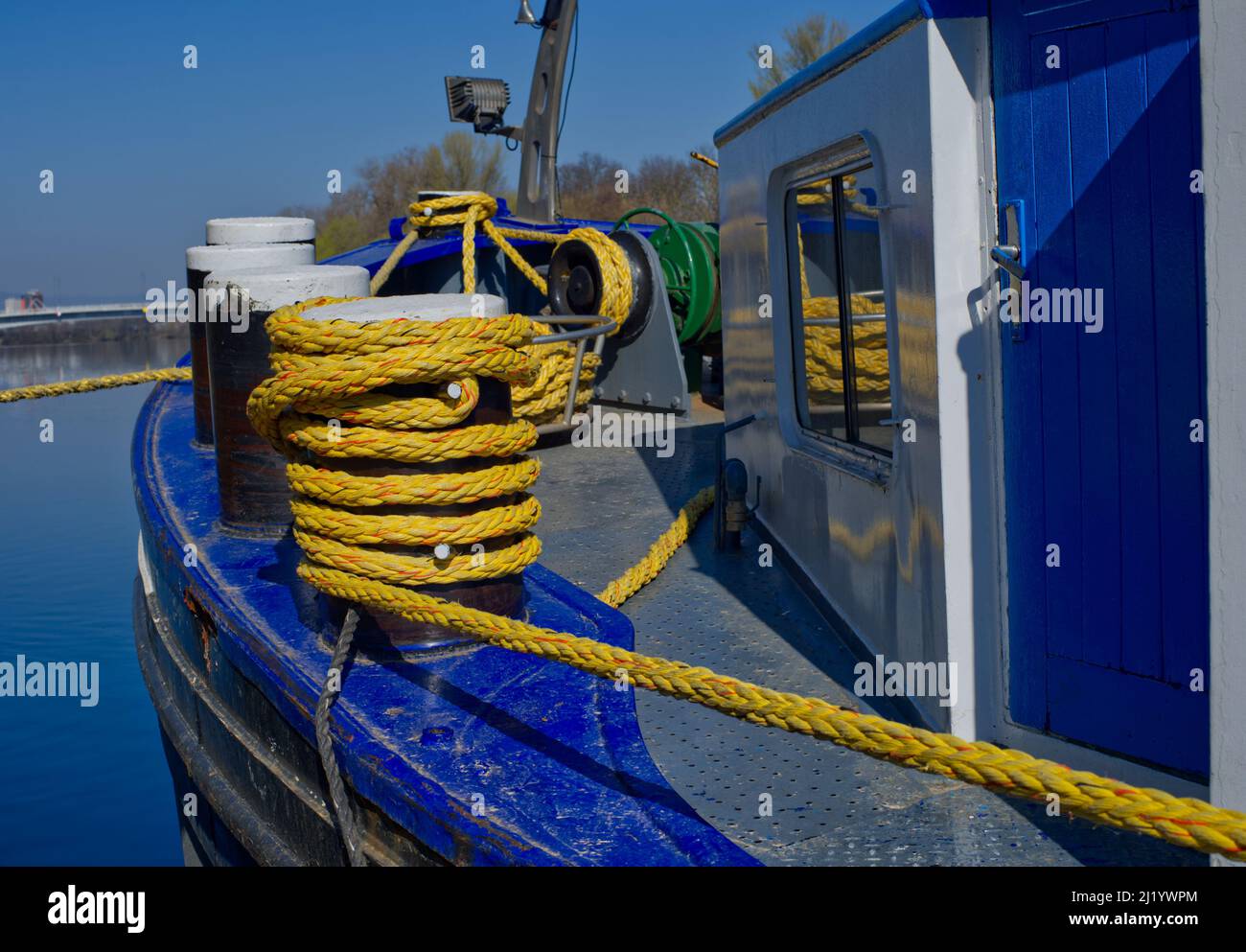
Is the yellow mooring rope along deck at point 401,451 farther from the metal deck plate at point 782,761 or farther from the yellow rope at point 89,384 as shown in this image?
the yellow rope at point 89,384

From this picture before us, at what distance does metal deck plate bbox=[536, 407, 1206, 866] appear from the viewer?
9.68ft

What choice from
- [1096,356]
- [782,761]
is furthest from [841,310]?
[782,761]

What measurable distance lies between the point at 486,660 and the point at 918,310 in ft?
4.93

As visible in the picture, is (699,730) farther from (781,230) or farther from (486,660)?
(781,230)

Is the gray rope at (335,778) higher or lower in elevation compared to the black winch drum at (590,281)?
lower

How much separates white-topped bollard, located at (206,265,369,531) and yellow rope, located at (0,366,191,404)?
2.77 m

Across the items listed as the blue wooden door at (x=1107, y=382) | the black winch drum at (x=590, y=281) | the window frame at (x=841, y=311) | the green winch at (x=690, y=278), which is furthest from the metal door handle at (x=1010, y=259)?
the green winch at (x=690, y=278)

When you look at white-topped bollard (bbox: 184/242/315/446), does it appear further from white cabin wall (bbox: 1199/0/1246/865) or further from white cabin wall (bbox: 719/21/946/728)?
white cabin wall (bbox: 1199/0/1246/865)

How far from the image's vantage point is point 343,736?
2.85 meters

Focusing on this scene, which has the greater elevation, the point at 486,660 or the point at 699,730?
the point at 486,660

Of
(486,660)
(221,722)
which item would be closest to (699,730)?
(486,660)

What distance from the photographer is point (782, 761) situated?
3.42 meters

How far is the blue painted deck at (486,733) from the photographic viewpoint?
94.0 inches

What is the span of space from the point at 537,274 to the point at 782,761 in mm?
5783
